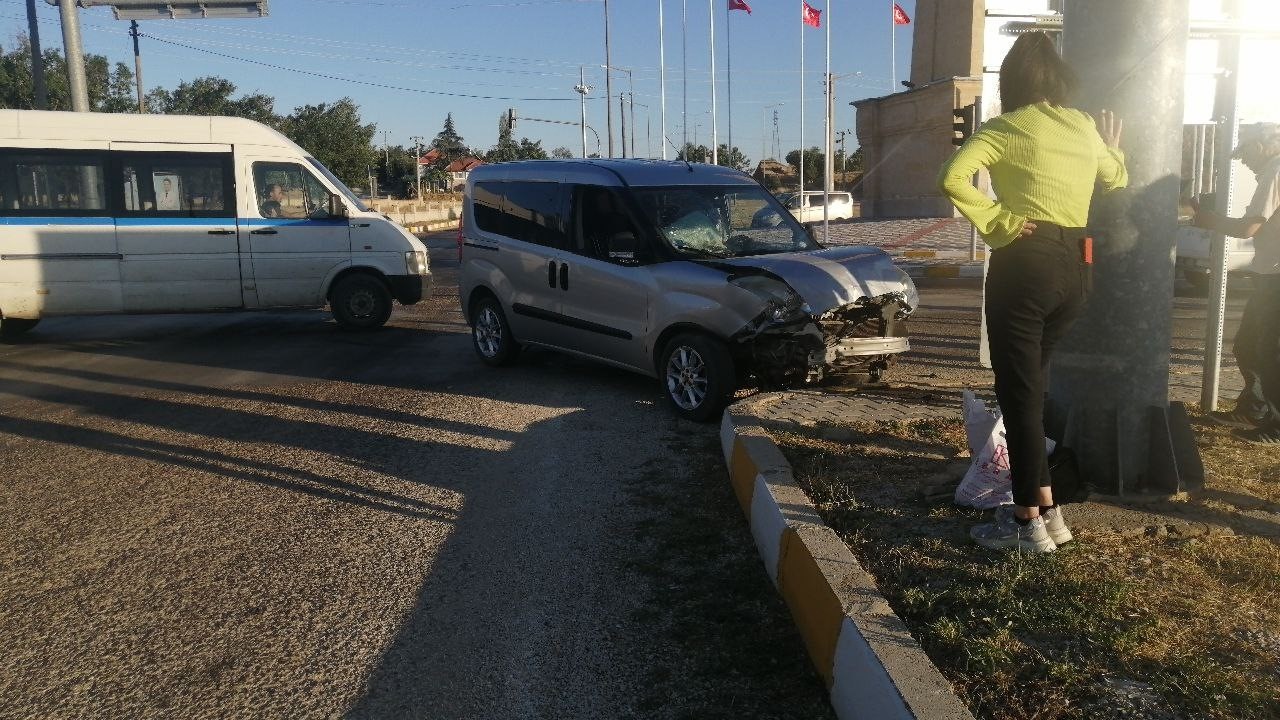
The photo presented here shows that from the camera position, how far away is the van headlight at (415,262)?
13695 mm

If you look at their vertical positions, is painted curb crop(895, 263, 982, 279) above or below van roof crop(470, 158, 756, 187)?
below

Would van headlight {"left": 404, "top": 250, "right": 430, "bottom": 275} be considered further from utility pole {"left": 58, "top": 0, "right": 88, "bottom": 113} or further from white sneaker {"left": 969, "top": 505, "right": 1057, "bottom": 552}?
white sneaker {"left": 969, "top": 505, "right": 1057, "bottom": 552}

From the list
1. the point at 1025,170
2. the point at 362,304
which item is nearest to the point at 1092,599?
the point at 1025,170

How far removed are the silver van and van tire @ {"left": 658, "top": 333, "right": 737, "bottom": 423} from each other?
0.04ft

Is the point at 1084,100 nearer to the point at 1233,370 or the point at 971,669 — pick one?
the point at 971,669

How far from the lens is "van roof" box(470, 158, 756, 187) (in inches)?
353

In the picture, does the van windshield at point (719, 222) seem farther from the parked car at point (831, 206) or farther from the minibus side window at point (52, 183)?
the parked car at point (831, 206)

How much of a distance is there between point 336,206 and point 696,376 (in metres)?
7.44

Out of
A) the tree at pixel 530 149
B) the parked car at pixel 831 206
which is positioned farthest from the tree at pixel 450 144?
the parked car at pixel 831 206

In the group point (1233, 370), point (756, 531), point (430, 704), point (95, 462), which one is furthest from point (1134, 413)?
point (95, 462)

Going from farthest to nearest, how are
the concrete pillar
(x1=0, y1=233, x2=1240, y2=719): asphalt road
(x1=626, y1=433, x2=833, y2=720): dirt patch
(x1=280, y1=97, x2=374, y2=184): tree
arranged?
(x1=280, y1=97, x2=374, y2=184): tree < the concrete pillar < (x1=0, y1=233, x2=1240, y2=719): asphalt road < (x1=626, y1=433, x2=833, y2=720): dirt patch

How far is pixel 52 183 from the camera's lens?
494 inches

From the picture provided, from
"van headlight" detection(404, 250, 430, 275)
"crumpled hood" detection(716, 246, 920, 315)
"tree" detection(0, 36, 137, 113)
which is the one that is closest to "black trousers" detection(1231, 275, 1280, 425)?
"crumpled hood" detection(716, 246, 920, 315)

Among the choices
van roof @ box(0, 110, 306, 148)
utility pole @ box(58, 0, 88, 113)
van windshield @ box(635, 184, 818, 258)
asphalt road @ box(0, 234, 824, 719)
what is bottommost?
asphalt road @ box(0, 234, 824, 719)
